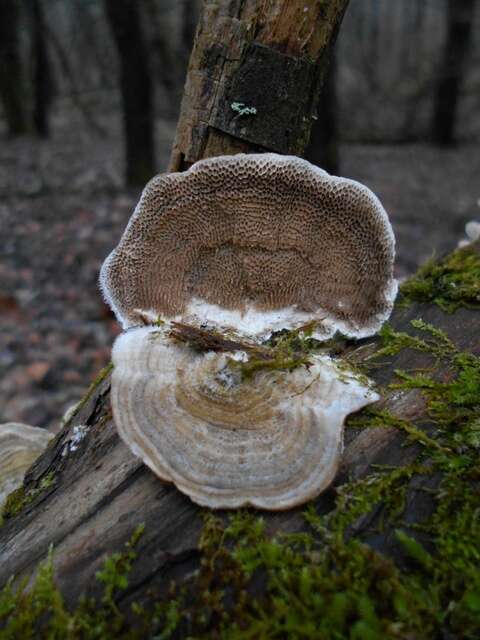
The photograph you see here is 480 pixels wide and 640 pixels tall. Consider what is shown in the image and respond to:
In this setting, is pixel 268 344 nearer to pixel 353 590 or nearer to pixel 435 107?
pixel 353 590

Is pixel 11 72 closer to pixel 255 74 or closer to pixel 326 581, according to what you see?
pixel 255 74

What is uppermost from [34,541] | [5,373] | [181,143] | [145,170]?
[181,143]

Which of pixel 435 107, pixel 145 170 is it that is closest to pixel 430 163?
pixel 435 107

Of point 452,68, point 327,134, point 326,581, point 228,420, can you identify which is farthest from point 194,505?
point 452,68

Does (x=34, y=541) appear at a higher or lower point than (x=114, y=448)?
lower

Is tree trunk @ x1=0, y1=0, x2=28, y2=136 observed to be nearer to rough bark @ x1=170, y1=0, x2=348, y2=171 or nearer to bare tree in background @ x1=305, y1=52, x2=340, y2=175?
bare tree in background @ x1=305, y1=52, x2=340, y2=175

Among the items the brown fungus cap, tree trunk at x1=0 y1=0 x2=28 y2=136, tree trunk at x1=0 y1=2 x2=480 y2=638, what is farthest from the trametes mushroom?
tree trunk at x1=0 y1=0 x2=28 y2=136

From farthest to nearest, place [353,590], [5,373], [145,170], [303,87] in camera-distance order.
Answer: [145,170] < [5,373] < [303,87] < [353,590]
